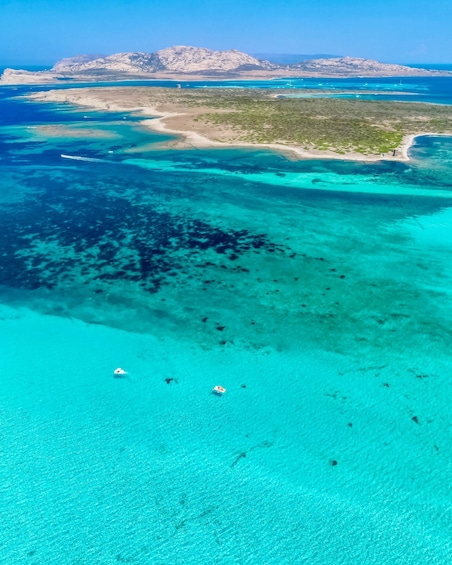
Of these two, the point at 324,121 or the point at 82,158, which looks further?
the point at 324,121

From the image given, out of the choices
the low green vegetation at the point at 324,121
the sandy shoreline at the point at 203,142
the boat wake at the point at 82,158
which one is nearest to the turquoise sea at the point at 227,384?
the sandy shoreline at the point at 203,142

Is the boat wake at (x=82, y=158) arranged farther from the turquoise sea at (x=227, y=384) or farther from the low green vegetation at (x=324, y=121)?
the low green vegetation at (x=324, y=121)

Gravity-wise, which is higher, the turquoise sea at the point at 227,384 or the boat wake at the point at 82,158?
the boat wake at the point at 82,158

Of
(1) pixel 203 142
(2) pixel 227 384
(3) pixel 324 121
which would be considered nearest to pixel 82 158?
(1) pixel 203 142

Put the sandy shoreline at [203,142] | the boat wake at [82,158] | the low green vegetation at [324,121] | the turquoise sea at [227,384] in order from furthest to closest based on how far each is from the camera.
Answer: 1. the low green vegetation at [324,121]
2. the boat wake at [82,158]
3. the sandy shoreline at [203,142]
4. the turquoise sea at [227,384]

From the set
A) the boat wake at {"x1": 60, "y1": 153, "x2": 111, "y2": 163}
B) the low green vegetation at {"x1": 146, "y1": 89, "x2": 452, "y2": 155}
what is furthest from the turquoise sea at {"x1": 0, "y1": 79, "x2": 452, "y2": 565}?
the low green vegetation at {"x1": 146, "y1": 89, "x2": 452, "y2": 155}


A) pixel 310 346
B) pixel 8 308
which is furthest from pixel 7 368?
pixel 310 346

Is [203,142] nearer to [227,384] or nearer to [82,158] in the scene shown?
[82,158]

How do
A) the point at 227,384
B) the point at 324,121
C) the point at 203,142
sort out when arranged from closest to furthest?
1. the point at 227,384
2. the point at 203,142
3. the point at 324,121
